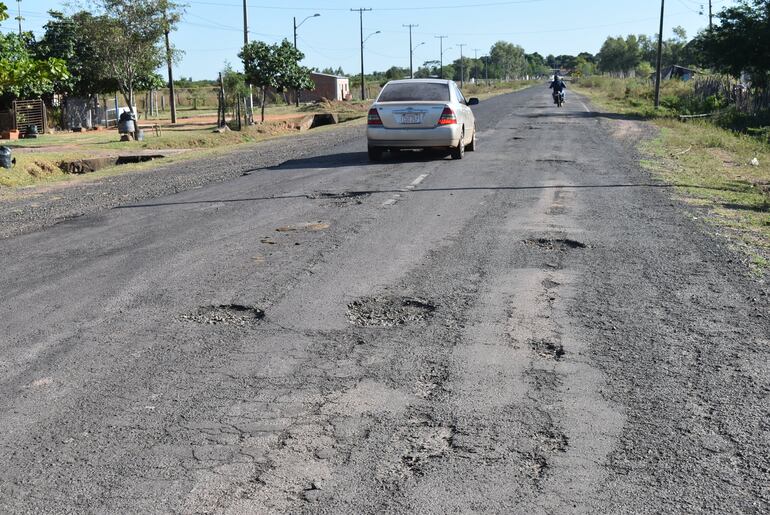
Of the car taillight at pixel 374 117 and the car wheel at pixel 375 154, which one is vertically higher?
the car taillight at pixel 374 117

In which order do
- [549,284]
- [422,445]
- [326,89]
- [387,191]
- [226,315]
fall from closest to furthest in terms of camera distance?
1. [422,445]
2. [226,315]
3. [549,284]
4. [387,191]
5. [326,89]

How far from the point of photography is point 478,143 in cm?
2152

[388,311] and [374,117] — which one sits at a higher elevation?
[374,117]

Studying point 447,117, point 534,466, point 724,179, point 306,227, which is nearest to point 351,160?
point 447,117

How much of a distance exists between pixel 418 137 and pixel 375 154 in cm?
104

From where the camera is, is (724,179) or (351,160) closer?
(724,179)

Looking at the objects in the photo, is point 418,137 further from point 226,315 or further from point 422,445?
point 422,445

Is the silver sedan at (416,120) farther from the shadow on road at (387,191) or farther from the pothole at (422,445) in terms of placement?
the pothole at (422,445)

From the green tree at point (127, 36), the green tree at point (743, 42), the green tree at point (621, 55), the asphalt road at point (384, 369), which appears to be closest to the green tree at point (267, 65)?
the green tree at point (127, 36)

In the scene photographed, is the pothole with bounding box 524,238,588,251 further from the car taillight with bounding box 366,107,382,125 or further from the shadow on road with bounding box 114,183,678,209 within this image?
the car taillight with bounding box 366,107,382,125

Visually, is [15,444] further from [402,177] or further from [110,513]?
[402,177]

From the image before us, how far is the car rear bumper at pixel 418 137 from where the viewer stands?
16.2 meters

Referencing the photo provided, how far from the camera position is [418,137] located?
53.3 ft

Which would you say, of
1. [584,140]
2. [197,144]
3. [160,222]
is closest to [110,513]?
[160,222]
